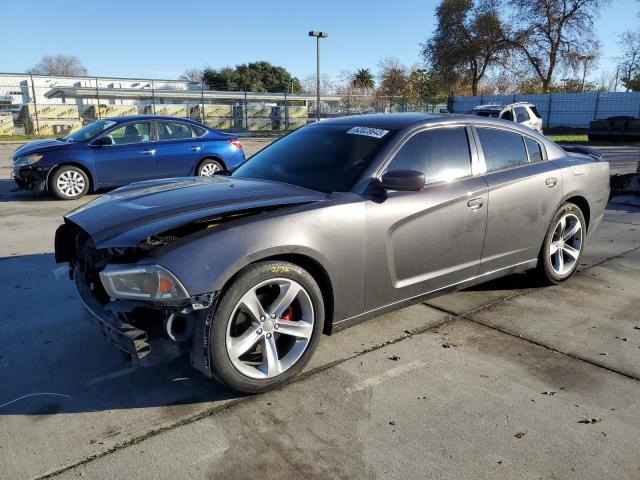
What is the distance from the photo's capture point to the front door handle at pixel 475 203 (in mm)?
3883

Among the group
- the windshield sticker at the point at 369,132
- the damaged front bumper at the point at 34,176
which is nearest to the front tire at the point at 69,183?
the damaged front bumper at the point at 34,176

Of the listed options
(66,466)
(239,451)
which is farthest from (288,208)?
(66,466)

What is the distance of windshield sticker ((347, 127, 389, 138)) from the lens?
3.78m

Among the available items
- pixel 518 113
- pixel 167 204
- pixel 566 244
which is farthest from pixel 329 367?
pixel 518 113

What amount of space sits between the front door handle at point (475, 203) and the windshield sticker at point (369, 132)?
0.82 metres

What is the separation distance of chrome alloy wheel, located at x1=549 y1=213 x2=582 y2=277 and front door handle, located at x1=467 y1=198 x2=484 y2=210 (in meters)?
1.18

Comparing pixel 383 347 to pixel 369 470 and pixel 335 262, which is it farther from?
pixel 369 470

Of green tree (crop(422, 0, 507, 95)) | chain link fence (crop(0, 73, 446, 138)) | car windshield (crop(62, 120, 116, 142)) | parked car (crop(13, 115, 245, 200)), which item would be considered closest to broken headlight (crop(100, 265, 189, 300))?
parked car (crop(13, 115, 245, 200))

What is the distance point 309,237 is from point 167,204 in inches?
35.6

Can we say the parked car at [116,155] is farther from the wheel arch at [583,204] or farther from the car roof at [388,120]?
the wheel arch at [583,204]

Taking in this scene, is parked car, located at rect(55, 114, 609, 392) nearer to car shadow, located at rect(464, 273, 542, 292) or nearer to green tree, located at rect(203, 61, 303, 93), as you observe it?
car shadow, located at rect(464, 273, 542, 292)

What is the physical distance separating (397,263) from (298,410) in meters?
1.19

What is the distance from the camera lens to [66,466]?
240 cm

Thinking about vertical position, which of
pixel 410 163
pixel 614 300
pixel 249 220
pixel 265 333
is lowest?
pixel 614 300
